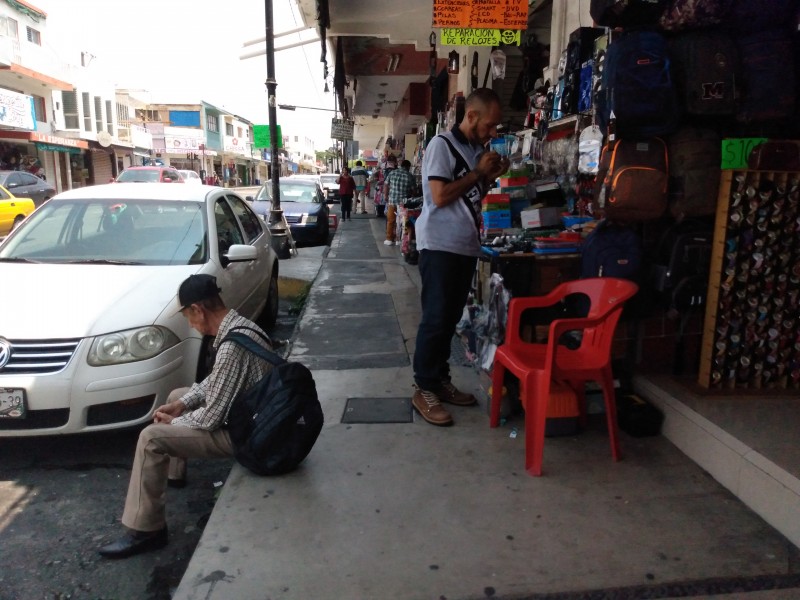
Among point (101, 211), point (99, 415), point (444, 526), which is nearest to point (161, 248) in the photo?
point (101, 211)

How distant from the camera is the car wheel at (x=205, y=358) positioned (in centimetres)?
396

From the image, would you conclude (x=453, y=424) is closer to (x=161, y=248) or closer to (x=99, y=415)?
(x=99, y=415)

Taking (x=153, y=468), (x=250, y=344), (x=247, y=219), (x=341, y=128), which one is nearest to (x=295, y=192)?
(x=341, y=128)

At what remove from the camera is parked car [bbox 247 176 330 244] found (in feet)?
46.7

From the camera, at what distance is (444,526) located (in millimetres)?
2715

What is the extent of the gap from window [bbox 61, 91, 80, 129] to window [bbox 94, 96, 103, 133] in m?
2.14

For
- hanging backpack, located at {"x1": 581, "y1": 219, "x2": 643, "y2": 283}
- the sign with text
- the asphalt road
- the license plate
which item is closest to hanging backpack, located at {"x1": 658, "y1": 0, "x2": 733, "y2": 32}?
hanging backpack, located at {"x1": 581, "y1": 219, "x2": 643, "y2": 283}

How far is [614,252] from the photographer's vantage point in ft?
12.1

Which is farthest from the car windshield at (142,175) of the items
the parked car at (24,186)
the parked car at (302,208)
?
the parked car at (302,208)

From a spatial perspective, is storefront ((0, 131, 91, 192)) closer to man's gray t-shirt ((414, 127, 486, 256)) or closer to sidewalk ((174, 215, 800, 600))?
man's gray t-shirt ((414, 127, 486, 256))

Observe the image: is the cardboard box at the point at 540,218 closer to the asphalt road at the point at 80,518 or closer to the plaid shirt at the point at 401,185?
the asphalt road at the point at 80,518

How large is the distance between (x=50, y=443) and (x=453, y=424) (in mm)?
2534

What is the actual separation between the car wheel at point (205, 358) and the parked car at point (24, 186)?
51.8 feet

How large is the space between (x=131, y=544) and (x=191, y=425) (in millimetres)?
577
